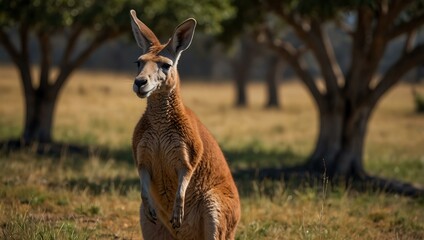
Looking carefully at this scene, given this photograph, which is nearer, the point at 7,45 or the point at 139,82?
the point at 139,82

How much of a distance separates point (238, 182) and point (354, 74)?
3.69 meters

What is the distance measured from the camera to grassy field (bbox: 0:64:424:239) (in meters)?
7.62

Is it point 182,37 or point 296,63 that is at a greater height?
point 296,63

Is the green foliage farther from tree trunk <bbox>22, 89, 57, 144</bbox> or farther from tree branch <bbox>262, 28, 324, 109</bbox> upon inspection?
tree trunk <bbox>22, 89, 57, 144</bbox>

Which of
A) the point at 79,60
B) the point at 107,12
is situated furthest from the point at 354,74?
the point at 79,60

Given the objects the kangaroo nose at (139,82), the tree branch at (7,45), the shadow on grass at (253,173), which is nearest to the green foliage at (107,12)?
the tree branch at (7,45)

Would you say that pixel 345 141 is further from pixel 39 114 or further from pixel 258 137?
pixel 258 137

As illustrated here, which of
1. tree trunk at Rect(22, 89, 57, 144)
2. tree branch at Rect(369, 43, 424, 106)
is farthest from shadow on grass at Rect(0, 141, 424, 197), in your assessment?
tree branch at Rect(369, 43, 424, 106)

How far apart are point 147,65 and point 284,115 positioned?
86.6 feet

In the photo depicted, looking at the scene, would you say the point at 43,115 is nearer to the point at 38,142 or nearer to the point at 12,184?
the point at 38,142

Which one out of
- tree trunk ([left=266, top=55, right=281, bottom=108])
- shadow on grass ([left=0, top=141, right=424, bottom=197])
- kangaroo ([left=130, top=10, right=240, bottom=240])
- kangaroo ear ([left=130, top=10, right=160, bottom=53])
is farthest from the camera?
tree trunk ([left=266, top=55, right=281, bottom=108])

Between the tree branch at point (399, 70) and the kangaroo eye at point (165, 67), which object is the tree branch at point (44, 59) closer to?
the tree branch at point (399, 70)

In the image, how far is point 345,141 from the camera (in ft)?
44.1

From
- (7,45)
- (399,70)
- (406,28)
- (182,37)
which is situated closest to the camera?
(182,37)
